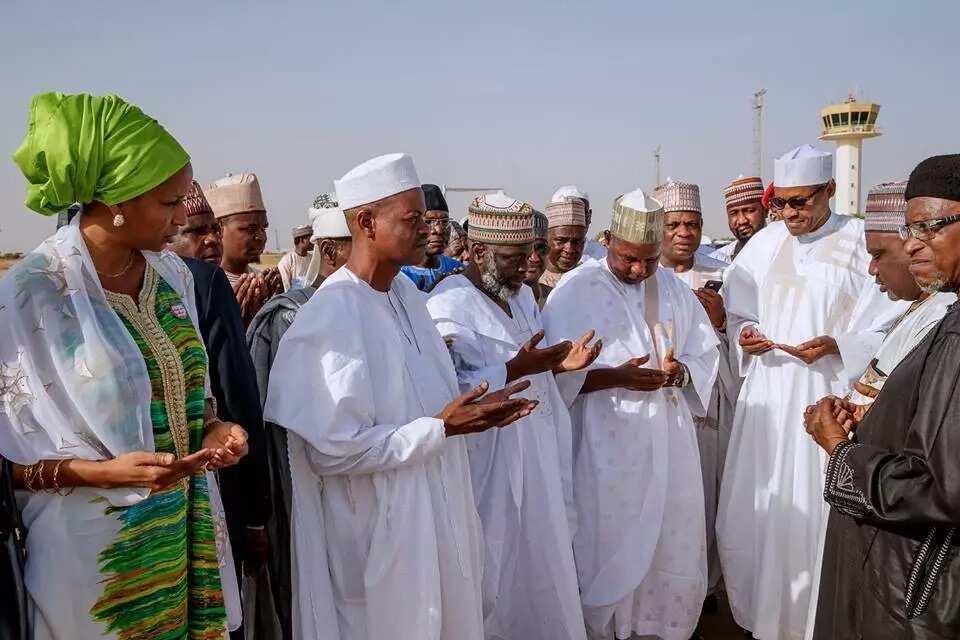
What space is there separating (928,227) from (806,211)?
255 centimetres

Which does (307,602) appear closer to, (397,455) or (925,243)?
(397,455)

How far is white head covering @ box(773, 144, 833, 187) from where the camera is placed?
15.8 ft

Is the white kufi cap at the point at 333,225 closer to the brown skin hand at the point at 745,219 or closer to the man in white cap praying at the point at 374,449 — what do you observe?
the man in white cap praying at the point at 374,449

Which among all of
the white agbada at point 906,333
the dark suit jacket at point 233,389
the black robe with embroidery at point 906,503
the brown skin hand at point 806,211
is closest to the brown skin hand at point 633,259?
the brown skin hand at point 806,211

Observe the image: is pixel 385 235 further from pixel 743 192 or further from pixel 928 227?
pixel 743 192

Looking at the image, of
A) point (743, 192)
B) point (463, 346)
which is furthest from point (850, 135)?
point (463, 346)

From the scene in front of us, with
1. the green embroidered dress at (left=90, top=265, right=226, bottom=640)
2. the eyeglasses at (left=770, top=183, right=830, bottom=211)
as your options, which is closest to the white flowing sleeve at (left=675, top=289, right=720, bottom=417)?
the eyeglasses at (left=770, top=183, right=830, bottom=211)

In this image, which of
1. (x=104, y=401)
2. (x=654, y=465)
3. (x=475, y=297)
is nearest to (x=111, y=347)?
(x=104, y=401)

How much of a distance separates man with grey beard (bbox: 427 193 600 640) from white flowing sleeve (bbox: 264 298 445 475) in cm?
112

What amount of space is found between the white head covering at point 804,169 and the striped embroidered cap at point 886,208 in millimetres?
924

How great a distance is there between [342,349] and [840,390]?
321 cm

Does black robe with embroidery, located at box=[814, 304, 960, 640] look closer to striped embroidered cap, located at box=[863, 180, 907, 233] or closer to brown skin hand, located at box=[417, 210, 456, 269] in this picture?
striped embroidered cap, located at box=[863, 180, 907, 233]

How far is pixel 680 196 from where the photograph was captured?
18.2ft

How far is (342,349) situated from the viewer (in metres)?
2.89
